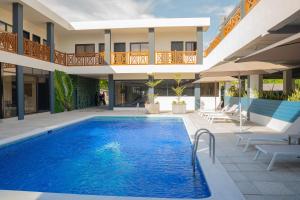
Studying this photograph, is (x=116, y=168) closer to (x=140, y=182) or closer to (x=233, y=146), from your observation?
(x=140, y=182)

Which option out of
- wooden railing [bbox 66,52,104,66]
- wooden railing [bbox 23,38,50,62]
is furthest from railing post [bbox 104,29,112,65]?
wooden railing [bbox 23,38,50,62]

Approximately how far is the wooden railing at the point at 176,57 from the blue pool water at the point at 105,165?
11.0 m

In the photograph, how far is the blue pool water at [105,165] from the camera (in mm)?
5809

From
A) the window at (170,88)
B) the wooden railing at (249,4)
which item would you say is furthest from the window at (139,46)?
the wooden railing at (249,4)

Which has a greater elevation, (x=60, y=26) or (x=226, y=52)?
(x=60, y=26)

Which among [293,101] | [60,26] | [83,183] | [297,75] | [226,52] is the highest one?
[60,26]

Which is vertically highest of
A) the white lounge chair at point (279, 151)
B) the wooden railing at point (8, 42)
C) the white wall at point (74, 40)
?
the white wall at point (74, 40)

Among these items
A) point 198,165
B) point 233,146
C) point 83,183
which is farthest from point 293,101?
point 83,183

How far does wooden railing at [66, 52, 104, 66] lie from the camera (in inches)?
909

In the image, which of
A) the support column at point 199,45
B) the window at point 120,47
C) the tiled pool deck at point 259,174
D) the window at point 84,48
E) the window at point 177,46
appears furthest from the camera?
the window at point 84,48

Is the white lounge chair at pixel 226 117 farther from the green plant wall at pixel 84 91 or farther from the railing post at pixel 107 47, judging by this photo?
the green plant wall at pixel 84 91

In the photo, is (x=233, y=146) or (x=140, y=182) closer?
(x=140, y=182)

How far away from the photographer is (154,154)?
871 cm

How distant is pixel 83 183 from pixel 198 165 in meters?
2.77
